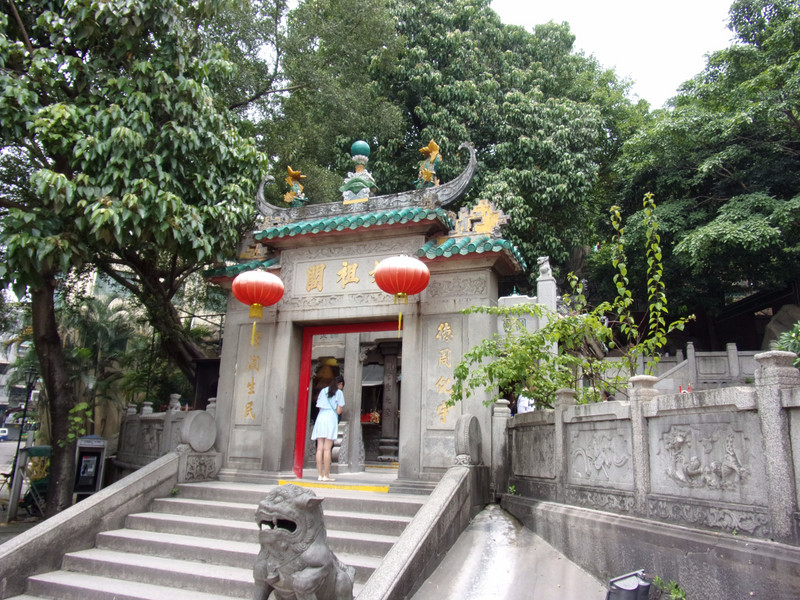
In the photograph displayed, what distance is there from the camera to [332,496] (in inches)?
252

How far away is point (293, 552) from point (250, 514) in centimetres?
283

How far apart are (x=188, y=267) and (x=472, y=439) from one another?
7.81 meters

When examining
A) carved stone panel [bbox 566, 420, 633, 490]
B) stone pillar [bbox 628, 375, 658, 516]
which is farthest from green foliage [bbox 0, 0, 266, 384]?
stone pillar [bbox 628, 375, 658, 516]

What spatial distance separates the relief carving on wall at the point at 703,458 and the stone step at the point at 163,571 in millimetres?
3683

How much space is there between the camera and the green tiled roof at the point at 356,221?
7.69 m

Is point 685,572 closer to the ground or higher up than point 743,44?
closer to the ground

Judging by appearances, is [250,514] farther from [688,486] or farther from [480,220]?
[480,220]

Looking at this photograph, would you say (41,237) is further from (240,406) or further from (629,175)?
(629,175)

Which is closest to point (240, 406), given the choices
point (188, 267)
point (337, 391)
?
point (337, 391)

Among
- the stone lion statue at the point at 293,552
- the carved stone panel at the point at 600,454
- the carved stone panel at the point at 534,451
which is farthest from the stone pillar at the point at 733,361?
the stone lion statue at the point at 293,552

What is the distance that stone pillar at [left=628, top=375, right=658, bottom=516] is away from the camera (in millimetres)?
4605

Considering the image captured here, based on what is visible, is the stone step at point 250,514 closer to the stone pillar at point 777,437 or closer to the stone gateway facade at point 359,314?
the stone gateway facade at point 359,314

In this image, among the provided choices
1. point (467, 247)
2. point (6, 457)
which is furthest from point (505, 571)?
point (6, 457)

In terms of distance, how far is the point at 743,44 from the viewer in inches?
701
